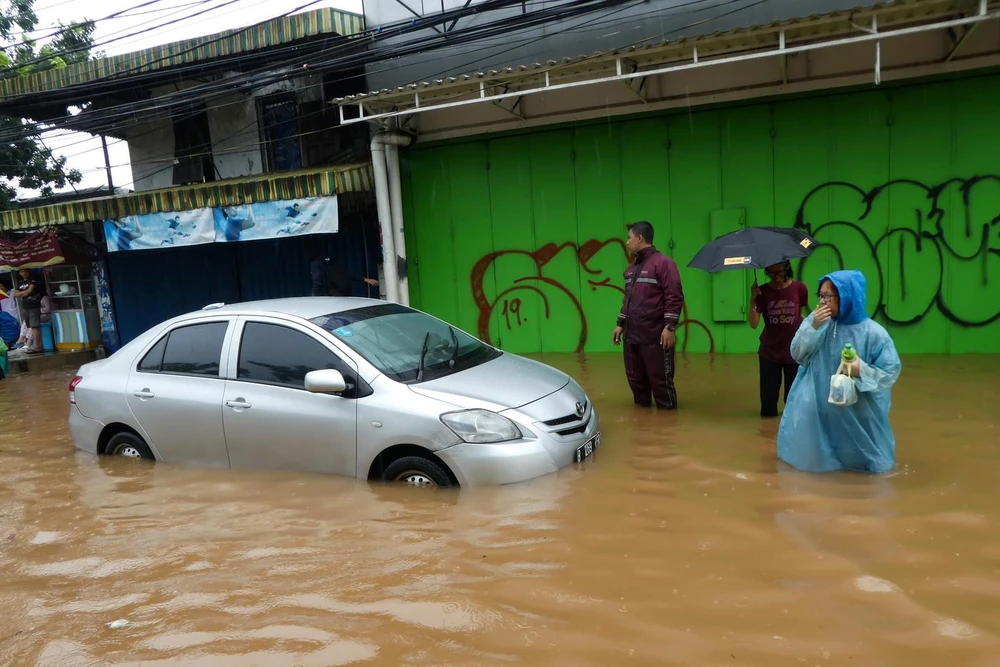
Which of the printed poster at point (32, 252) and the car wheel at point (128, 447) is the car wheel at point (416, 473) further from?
the printed poster at point (32, 252)

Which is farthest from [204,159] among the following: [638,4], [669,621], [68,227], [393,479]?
[669,621]

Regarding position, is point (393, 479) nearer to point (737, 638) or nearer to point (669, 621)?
point (669, 621)

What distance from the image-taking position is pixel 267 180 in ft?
36.0

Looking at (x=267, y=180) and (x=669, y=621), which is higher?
(x=267, y=180)

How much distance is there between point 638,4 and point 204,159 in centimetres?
830

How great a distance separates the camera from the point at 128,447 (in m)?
6.04

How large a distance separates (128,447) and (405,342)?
261 cm

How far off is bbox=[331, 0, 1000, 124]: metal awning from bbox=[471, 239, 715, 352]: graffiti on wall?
230cm

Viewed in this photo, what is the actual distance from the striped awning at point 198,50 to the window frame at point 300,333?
6.68 meters

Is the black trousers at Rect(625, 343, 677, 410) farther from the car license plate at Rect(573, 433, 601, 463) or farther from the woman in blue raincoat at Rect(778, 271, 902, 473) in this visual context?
the woman in blue raincoat at Rect(778, 271, 902, 473)

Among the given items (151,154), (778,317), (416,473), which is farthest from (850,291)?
(151,154)

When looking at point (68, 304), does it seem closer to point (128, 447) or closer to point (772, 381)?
point (128, 447)

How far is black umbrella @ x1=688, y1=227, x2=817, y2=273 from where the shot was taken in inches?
216

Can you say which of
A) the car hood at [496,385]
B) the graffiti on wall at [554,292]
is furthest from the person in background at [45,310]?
the car hood at [496,385]
